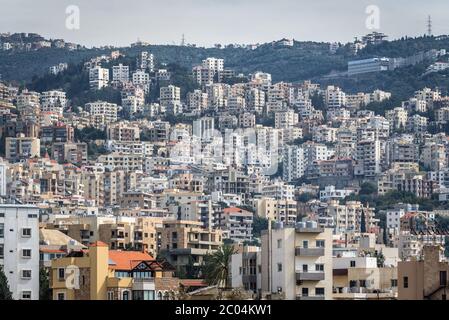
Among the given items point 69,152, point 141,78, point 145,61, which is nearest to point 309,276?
point 69,152

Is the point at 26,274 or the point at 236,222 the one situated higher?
the point at 26,274

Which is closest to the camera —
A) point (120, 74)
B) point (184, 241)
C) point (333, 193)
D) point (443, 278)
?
point (443, 278)

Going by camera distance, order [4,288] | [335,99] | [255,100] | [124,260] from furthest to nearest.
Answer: [335,99] < [255,100] < [124,260] < [4,288]

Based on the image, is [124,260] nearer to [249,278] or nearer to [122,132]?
[249,278]

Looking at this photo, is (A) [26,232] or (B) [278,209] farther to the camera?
(B) [278,209]

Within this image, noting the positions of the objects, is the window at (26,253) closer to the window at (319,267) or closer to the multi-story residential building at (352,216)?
the window at (319,267)

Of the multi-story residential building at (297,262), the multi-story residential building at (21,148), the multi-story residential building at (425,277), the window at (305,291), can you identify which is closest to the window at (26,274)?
the multi-story residential building at (297,262)
